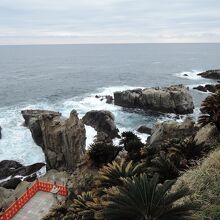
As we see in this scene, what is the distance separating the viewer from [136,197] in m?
10.1

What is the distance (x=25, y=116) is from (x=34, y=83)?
44.2 metres

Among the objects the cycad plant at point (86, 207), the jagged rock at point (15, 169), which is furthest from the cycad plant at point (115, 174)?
the jagged rock at point (15, 169)

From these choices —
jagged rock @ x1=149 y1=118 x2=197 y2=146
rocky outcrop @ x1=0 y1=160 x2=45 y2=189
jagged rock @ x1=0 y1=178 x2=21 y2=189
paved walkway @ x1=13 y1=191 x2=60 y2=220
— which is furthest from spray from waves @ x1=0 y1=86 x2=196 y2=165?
paved walkway @ x1=13 y1=191 x2=60 y2=220

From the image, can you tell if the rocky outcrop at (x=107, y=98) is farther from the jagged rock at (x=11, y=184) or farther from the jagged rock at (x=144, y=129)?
the jagged rock at (x=11, y=184)

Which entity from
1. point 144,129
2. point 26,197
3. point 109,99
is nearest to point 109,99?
point 109,99

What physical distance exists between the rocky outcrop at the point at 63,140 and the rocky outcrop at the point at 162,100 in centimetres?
2390

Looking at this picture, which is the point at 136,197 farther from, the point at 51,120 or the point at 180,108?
A: the point at 180,108

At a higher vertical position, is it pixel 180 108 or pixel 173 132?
pixel 173 132

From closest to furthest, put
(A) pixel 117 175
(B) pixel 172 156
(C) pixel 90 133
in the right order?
(A) pixel 117 175 < (B) pixel 172 156 < (C) pixel 90 133

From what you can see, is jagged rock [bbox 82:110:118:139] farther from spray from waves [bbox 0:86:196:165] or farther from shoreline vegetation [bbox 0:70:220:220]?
spray from waves [bbox 0:86:196:165]

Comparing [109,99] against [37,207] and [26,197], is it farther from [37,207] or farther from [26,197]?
[37,207]

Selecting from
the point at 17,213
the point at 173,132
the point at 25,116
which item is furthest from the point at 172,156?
the point at 25,116

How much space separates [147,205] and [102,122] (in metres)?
40.5

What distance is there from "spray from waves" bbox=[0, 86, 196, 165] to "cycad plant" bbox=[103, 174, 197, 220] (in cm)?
3303
